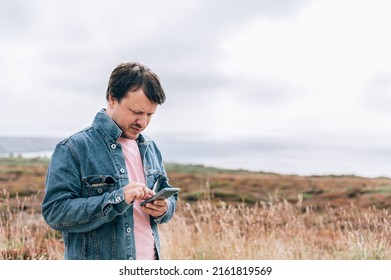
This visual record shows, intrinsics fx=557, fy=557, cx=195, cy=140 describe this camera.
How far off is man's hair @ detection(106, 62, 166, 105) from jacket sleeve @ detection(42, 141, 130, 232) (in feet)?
1.01

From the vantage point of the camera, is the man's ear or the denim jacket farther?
the man's ear

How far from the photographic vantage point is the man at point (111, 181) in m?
2.15

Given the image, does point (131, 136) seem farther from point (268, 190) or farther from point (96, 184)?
point (268, 190)

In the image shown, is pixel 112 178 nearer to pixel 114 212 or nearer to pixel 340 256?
pixel 114 212

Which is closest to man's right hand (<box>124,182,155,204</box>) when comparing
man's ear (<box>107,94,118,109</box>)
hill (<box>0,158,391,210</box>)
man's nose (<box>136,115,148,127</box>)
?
man's nose (<box>136,115,148,127</box>)

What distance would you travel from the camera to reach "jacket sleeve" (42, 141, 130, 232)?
2.12m

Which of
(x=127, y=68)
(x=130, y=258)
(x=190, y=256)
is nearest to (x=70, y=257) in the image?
(x=130, y=258)

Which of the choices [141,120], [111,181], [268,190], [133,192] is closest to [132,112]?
[141,120]

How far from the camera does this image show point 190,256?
17.0ft

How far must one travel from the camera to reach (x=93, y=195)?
223cm

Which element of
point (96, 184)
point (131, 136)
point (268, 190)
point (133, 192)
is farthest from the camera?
point (268, 190)

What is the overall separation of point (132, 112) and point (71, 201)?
44cm

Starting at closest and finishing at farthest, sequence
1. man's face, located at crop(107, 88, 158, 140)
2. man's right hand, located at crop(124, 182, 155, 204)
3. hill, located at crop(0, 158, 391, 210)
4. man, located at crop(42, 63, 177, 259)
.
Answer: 1. man's right hand, located at crop(124, 182, 155, 204)
2. man, located at crop(42, 63, 177, 259)
3. man's face, located at crop(107, 88, 158, 140)
4. hill, located at crop(0, 158, 391, 210)

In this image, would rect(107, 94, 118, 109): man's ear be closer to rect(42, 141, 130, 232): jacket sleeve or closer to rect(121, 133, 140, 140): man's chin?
rect(121, 133, 140, 140): man's chin
